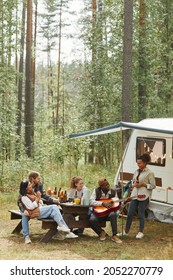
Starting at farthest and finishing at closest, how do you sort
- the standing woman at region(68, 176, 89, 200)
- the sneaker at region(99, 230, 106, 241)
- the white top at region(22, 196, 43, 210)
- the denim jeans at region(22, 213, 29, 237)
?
the standing woman at region(68, 176, 89, 200), the sneaker at region(99, 230, 106, 241), the denim jeans at region(22, 213, 29, 237), the white top at region(22, 196, 43, 210)

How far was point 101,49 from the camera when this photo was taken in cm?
1802

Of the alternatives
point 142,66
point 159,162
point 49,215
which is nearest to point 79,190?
point 49,215

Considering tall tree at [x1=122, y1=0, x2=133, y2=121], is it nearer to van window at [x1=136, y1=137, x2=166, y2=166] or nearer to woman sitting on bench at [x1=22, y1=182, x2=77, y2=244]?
van window at [x1=136, y1=137, x2=166, y2=166]

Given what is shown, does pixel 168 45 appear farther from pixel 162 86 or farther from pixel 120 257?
pixel 120 257

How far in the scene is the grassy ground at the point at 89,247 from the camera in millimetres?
7730

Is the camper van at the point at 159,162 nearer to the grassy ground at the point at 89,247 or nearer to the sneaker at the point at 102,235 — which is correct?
the grassy ground at the point at 89,247

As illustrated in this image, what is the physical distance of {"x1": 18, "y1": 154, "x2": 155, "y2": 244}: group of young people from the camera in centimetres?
850

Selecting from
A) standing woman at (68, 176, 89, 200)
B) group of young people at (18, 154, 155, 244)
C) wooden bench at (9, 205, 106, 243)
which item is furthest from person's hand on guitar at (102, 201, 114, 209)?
standing woman at (68, 176, 89, 200)

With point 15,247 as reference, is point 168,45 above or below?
above

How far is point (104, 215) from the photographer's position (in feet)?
29.1

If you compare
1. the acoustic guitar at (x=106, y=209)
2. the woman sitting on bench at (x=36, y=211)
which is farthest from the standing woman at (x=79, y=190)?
the woman sitting on bench at (x=36, y=211)

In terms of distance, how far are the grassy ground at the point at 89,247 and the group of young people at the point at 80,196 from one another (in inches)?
7.5
